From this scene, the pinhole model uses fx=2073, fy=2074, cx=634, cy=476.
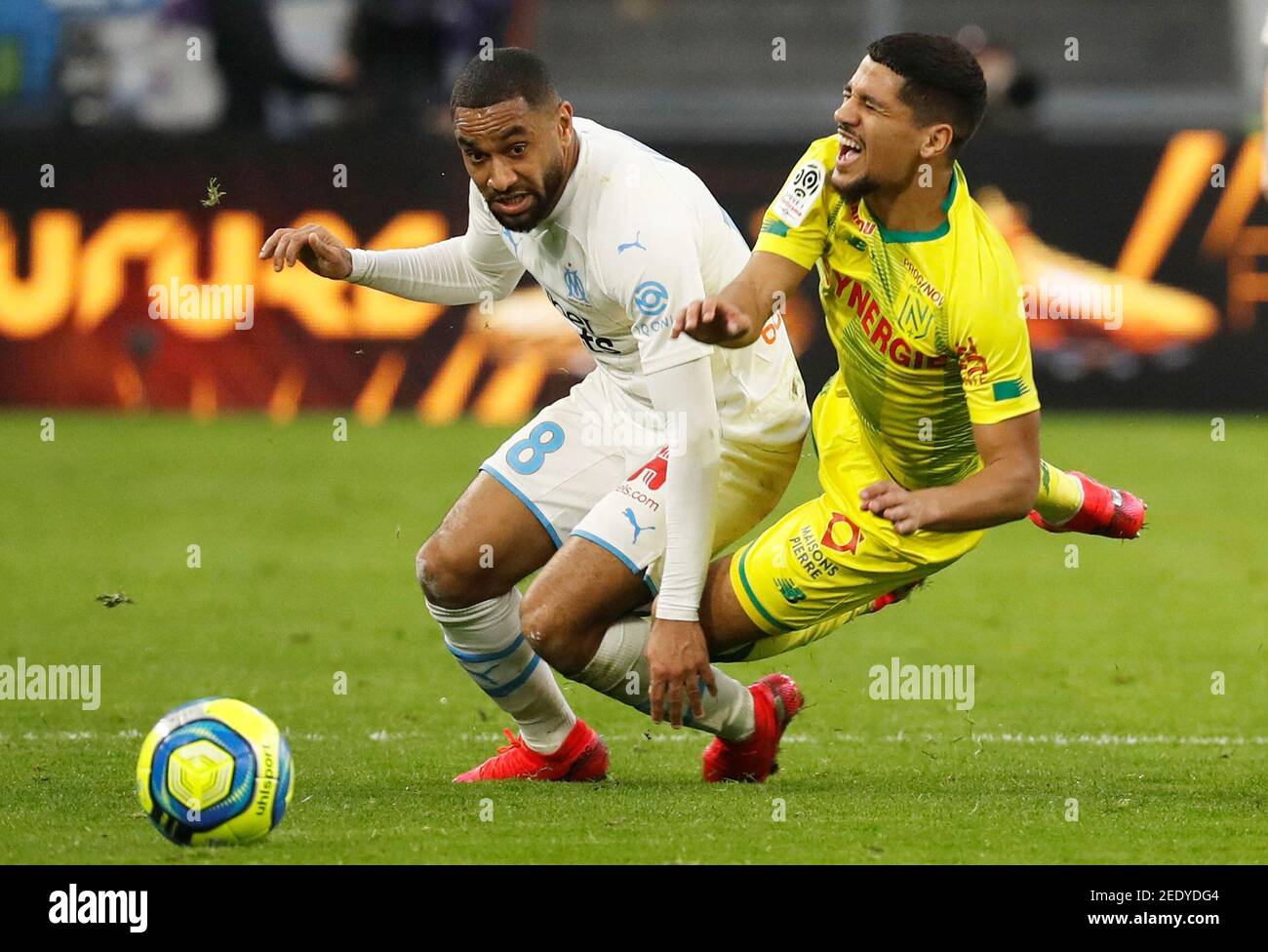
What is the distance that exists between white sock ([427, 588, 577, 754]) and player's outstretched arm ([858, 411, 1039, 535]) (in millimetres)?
1420

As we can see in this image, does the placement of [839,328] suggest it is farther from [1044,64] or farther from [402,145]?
[1044,64]

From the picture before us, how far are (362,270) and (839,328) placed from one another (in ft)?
5.15

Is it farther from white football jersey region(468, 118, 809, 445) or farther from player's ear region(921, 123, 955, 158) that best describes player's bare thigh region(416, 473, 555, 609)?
player's ear region(921, 123, 955, 158)

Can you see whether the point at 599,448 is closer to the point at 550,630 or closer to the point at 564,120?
the point at 550,630

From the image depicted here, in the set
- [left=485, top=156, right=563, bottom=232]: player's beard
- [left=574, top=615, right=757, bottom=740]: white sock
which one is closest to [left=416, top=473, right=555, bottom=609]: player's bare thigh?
[left=574, top=615, right=757, bottom=740]: white sock

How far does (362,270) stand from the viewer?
21.7 feet

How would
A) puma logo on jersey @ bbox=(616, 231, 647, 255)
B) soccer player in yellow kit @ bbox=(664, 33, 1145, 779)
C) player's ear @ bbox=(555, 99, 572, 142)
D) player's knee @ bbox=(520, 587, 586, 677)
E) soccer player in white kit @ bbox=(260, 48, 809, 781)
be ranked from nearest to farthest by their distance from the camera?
soccer player in yellow kit @ bbox=(664, 33, 1145, 779), soccer player in white kit @ bbox=(260, 48, 809, 781), puma logo on jersey @ bbox=(616, 231, 647, 255), player's ear @ bbox=(555, 99, 572, 142), player's knee @ bbox=(520, 587, 586, 677)

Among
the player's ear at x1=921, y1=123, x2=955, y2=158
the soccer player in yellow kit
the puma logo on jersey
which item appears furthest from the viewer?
the puma logo on jersey

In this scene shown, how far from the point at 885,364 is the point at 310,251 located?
1793 mm

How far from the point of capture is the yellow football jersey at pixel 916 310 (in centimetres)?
561

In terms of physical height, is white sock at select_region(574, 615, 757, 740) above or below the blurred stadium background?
below

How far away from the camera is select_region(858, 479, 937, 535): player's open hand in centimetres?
539

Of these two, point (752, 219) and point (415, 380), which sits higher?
point (752, 219)

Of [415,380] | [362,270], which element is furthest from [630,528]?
[415,380]
